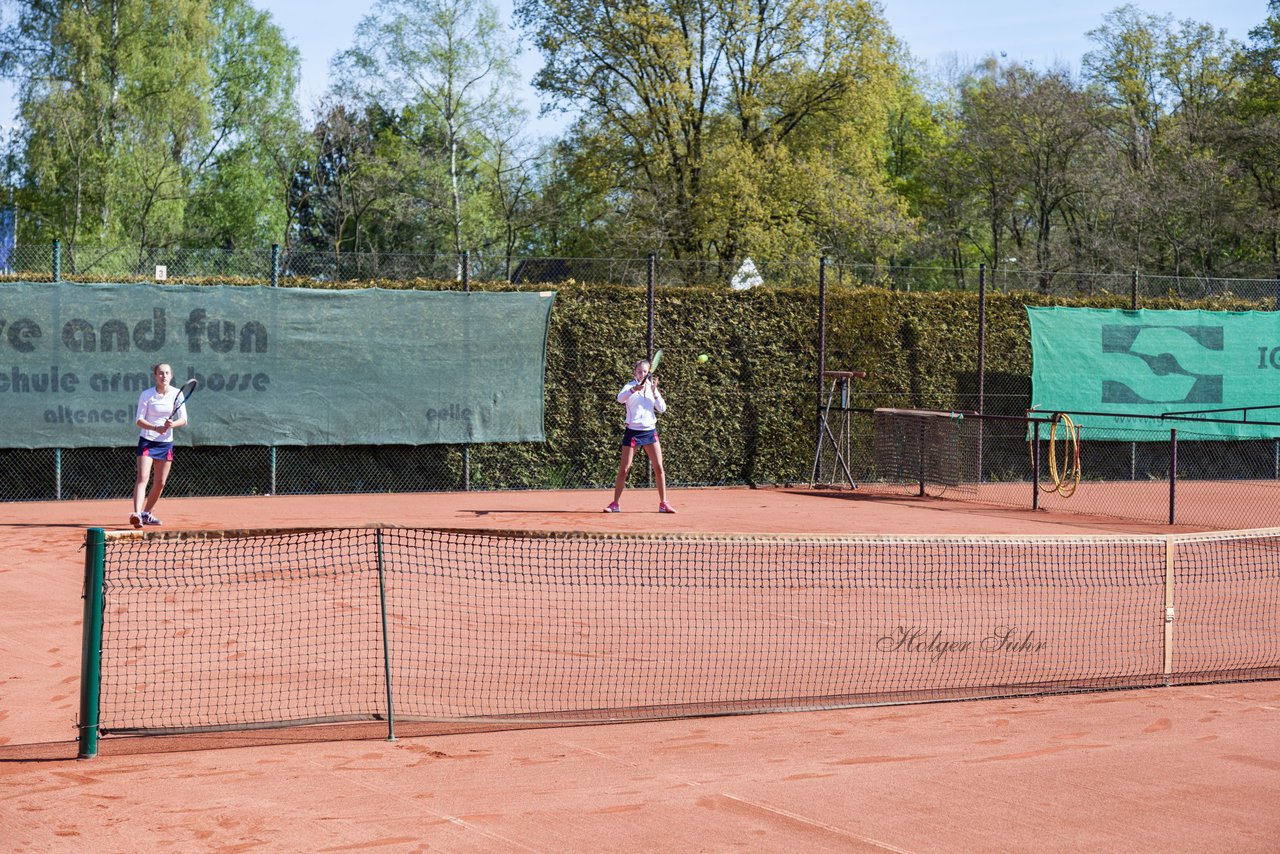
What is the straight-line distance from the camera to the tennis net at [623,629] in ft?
20.7

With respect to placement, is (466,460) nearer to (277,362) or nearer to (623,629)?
(277,362)

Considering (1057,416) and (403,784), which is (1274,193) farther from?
(403,784)

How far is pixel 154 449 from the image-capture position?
473 inches

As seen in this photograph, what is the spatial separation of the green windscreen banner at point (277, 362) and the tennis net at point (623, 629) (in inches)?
176

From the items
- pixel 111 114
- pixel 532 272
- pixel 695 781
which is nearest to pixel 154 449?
pixel 695 781

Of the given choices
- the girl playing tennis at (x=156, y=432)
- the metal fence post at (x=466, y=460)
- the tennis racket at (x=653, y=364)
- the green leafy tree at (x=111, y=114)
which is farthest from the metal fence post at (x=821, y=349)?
the green leafy tree at (x=111, y=114)

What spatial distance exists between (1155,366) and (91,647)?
671 inches

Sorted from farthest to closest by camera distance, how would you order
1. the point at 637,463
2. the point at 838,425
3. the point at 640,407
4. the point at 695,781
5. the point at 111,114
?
1. the point at 111,114
2. the point at 838,425
3. the point at 637,463
4. the point at 640,407
5. the point at 695,781

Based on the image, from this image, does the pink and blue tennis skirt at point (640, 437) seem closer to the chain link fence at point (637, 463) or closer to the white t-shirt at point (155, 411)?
the chain link fence at point (637, 463)

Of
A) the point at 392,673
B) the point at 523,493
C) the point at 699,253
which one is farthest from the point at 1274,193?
the point at 392,673

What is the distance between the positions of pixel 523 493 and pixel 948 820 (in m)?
11.9

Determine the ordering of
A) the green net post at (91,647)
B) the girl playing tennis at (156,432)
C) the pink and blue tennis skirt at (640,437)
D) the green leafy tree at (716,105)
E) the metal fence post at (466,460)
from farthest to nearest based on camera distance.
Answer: the green leafy tree at (716,105) → the metal fence post at (466,460) → the pink and blue tennis skirt at (640,437) → the girl playing tennis at (156,432) → the green net post at (91,647)

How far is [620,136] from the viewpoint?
112 ft

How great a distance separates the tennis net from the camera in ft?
20.7
